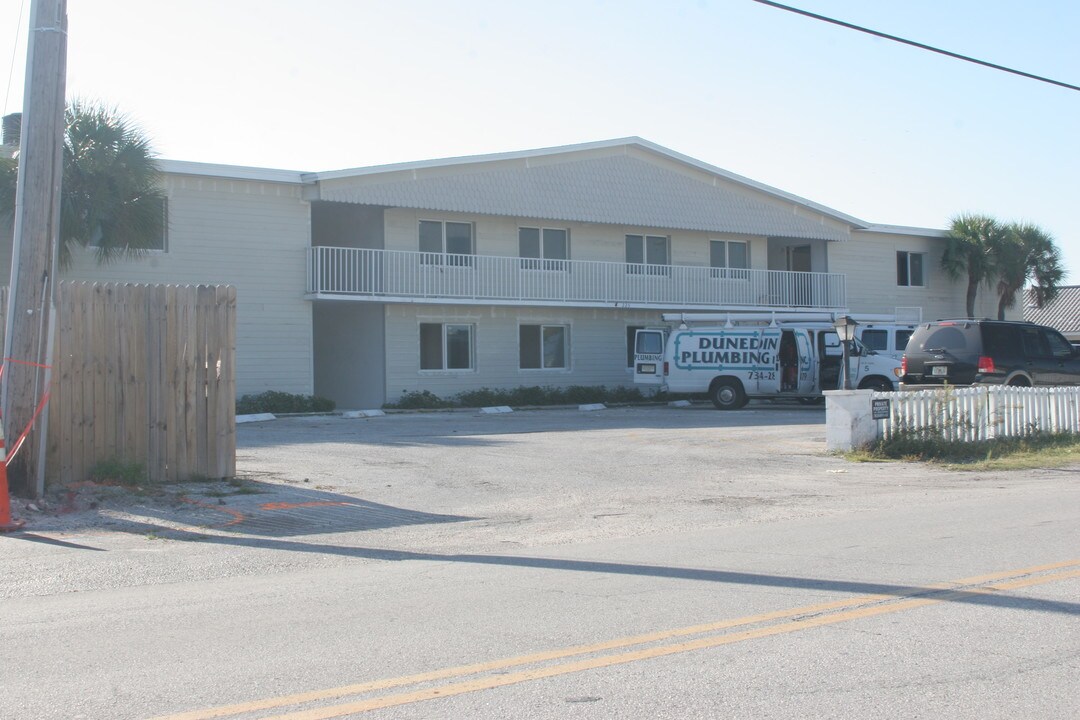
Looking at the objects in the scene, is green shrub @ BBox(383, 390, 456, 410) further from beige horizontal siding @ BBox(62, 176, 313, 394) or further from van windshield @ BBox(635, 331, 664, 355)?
van windshield @ BBox(635, 331, 664, 355)

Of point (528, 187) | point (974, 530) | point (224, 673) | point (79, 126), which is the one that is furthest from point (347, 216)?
point (224, 673)

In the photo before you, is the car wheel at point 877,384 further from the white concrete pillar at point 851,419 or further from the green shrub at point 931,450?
the white concrete pillar at point 851,419

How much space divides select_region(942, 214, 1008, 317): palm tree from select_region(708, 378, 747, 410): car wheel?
1442 centimetres

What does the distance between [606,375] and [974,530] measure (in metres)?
22.3

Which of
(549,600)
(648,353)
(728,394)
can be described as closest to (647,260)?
(648,353)

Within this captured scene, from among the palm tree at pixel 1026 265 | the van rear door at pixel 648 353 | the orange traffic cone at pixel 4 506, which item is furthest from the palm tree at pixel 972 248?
the orange traffic cone at pixel 4 506

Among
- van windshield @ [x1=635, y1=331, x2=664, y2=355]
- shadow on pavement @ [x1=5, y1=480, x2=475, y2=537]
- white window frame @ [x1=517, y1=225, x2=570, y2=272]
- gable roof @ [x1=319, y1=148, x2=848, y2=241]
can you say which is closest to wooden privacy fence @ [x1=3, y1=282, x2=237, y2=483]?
shadow on pavement @ [x1=5, y1=480, x2=475, y2=537]

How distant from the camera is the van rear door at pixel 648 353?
29266mm

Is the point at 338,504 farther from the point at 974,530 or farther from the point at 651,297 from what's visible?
the point at 651,297

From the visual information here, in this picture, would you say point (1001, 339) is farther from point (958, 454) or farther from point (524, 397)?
point (524, 397)

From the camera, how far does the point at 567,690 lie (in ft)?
17.0

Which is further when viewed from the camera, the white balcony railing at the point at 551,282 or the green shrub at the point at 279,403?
the white balcony railing at the point at 551,282

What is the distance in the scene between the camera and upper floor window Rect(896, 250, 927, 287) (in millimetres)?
38844

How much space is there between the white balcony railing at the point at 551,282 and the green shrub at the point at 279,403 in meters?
2.58
